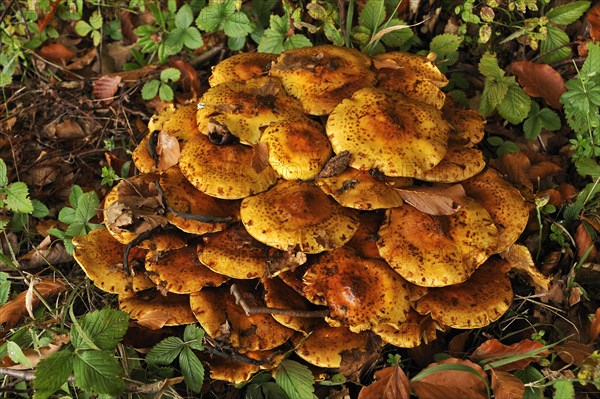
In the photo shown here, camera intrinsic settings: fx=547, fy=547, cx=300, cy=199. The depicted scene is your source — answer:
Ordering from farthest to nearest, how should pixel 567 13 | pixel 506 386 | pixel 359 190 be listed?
pixel 567 13
pixel 359 190
pixel 506 386

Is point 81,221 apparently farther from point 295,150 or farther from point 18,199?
point 295,150

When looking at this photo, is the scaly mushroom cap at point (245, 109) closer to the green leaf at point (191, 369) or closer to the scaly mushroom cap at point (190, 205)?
the scaly mushroom cap at point (190, 205)

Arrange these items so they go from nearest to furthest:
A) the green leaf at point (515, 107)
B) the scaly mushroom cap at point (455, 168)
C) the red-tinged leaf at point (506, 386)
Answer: the red-tinged leaf at point (506, 386) < the scaly mushroom cap at point (455, 168) < the green leaf at point (515, 107)

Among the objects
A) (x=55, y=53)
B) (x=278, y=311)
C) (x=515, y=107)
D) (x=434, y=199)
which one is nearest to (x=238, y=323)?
(x=278, y=311)

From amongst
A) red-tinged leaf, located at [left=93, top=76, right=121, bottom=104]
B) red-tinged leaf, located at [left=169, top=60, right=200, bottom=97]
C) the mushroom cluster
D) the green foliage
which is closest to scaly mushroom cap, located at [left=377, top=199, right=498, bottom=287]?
the mushroom cluster

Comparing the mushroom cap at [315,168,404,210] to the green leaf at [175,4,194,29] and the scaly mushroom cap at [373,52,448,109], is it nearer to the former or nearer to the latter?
the scaly mushroom cap at [373,52,448,109]

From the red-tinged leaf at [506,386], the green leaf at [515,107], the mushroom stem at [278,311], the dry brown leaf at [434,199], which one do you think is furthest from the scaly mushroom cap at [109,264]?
the green leaf at [515,107]
